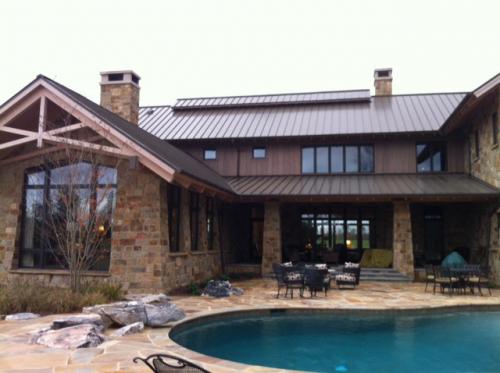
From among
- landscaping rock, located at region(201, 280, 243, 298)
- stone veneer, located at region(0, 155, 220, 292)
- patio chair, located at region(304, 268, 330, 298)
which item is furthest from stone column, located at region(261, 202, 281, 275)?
stone veneer, located at region(0, 155, 220, 292)

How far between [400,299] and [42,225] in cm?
1016

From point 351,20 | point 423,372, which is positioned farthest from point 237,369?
point 351,20

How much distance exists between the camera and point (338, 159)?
65.5ft

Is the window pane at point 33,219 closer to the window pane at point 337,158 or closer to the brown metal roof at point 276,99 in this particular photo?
the window pane at point 337,158

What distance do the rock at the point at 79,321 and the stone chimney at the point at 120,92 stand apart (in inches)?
405

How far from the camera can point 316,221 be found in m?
20.7

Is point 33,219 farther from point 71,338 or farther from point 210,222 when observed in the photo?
point 71,338

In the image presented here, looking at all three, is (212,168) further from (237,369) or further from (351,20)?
(237,369)

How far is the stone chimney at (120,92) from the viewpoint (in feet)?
56.3

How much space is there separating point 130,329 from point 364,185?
11822 mm

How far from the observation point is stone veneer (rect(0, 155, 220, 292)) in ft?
41.3

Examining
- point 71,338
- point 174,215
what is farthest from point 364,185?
point 71,338

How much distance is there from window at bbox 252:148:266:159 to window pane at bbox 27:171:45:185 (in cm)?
905

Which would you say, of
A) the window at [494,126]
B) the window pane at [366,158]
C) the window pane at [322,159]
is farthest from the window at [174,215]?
the window at [494,126]
